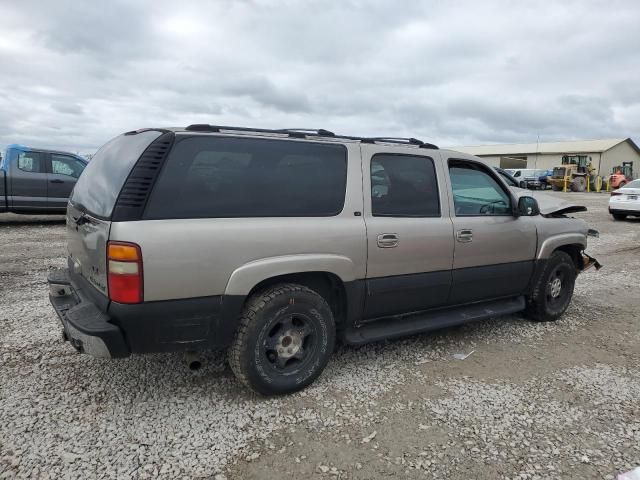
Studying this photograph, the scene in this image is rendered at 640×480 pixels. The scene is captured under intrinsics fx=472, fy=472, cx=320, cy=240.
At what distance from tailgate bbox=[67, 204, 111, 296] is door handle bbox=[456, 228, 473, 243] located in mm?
2693

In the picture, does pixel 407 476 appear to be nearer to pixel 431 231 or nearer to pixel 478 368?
pixel 478 368

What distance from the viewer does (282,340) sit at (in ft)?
10.5

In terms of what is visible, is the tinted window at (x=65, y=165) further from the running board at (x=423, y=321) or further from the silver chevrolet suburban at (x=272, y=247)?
the running board at (x=423, y=321)

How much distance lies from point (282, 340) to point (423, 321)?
1.32 meters

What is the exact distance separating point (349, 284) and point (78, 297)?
1853mm

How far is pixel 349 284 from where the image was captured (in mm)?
3393

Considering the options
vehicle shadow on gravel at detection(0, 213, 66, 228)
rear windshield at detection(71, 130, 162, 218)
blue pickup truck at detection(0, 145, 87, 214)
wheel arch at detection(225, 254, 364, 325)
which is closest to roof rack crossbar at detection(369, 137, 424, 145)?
wheel arch at detection(225, 254, 364, 325)

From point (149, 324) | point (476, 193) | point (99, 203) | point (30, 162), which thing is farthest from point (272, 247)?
point (30, 162)

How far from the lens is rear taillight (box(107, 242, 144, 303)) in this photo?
8.61 ft

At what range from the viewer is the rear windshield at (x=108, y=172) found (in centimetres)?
286

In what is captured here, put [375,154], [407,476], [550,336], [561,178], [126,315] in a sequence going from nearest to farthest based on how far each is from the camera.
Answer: [407,476]
[126,315]
[375,154]
[550,336]
[561,178]

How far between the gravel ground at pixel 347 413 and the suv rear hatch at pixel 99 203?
0.82 m

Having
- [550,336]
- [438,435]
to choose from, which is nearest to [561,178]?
[550,336]

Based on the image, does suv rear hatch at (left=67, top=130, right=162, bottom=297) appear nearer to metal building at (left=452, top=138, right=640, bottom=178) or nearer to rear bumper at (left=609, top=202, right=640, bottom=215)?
rear bumper at (left=609, top=202, right=640, bottom=215)
